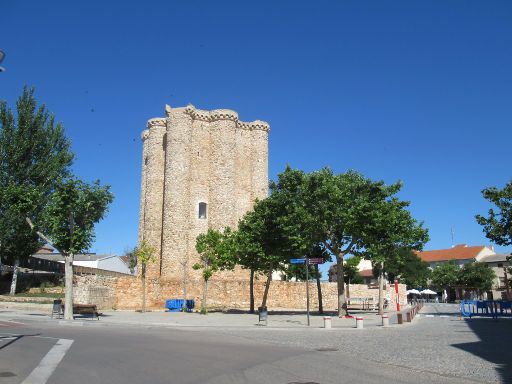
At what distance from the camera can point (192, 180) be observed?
5322 cm

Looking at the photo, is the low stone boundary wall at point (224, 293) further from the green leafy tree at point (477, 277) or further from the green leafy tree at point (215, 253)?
the green leafy tree at point (477, 277)

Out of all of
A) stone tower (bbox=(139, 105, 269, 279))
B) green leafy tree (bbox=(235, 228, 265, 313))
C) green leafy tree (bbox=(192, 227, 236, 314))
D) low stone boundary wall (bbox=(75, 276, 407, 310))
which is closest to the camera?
green leafy tree (bbox=(235, 228, 265, 313))

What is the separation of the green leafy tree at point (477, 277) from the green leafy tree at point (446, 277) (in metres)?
0.86

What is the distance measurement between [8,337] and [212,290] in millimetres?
30934

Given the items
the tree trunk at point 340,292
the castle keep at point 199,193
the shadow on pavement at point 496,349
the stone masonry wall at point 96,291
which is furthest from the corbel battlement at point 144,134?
the shadow on pavement at point 496,349

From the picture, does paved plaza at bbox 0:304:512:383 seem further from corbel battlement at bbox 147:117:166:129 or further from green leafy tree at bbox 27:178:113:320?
corbel battlement at bbox 147:117:166:129

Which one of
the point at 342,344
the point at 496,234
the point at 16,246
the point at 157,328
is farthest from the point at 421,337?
the point at 16,246

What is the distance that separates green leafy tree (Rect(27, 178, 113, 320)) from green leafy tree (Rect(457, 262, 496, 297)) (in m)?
67.4

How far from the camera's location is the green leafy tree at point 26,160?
122ft

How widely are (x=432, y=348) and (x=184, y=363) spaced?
749 cm

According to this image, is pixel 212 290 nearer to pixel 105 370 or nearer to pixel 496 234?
pixel 496 234

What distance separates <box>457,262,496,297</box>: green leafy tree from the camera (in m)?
76.9

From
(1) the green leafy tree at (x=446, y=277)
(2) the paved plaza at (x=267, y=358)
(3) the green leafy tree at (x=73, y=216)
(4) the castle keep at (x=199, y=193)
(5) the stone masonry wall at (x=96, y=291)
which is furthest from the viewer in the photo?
(1) the green leafy tree at (x=446, y=277)

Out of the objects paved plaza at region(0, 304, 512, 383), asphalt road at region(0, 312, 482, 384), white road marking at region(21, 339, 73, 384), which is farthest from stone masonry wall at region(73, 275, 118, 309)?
white road marking at region(21, 339, 73, 384)
